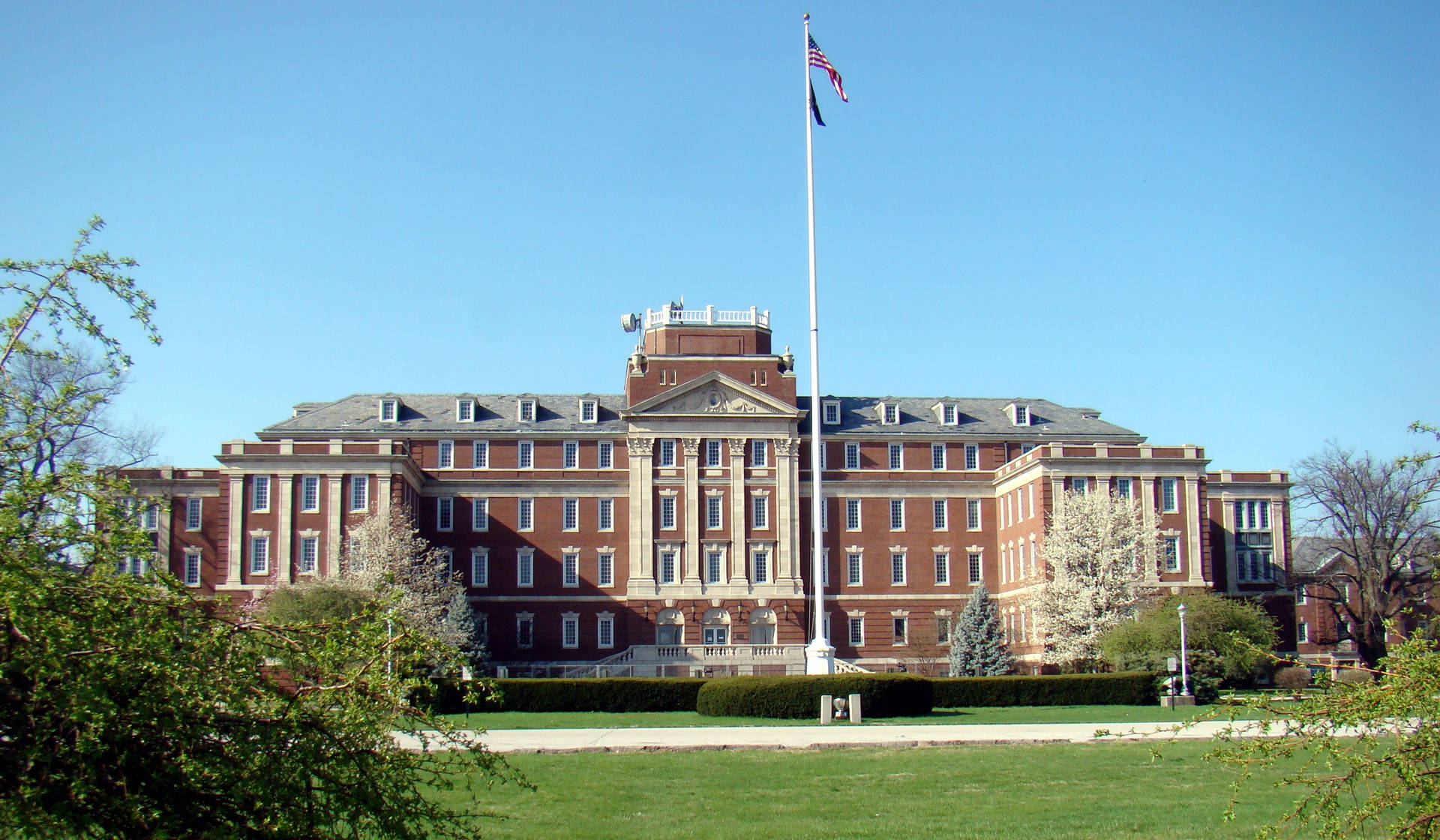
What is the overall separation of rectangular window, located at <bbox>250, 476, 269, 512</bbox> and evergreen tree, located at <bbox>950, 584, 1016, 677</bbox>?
3247 cm

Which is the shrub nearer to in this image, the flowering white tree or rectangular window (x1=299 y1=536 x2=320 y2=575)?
the flowering white tree

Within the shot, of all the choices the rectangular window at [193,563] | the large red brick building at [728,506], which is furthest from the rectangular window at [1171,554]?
the rectangular window at [193,563]

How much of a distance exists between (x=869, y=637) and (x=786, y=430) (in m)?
11.8

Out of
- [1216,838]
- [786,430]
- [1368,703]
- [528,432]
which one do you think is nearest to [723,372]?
[786,430]

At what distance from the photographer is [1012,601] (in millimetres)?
73250

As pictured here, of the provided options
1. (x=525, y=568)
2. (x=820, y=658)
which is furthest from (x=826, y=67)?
Answer: (x=525, y=568)

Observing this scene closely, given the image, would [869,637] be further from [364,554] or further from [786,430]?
[364,554]

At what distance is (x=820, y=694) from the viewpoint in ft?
130

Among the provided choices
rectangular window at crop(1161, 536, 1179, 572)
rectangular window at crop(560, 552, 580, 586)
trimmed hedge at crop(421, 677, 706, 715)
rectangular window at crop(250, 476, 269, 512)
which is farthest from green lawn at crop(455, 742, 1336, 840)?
rectangular window at crop(560, 552, 580, 586)

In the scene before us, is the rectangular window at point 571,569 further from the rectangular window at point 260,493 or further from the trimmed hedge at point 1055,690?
the trimmed hedge at point 1055,690

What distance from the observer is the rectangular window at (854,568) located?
7500 centimetres

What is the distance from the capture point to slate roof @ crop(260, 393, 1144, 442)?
73312 mm

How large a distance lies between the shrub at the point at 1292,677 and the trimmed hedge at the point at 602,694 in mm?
23945

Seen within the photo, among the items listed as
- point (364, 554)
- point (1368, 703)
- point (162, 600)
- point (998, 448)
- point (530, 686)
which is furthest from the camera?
point (998, 448)
